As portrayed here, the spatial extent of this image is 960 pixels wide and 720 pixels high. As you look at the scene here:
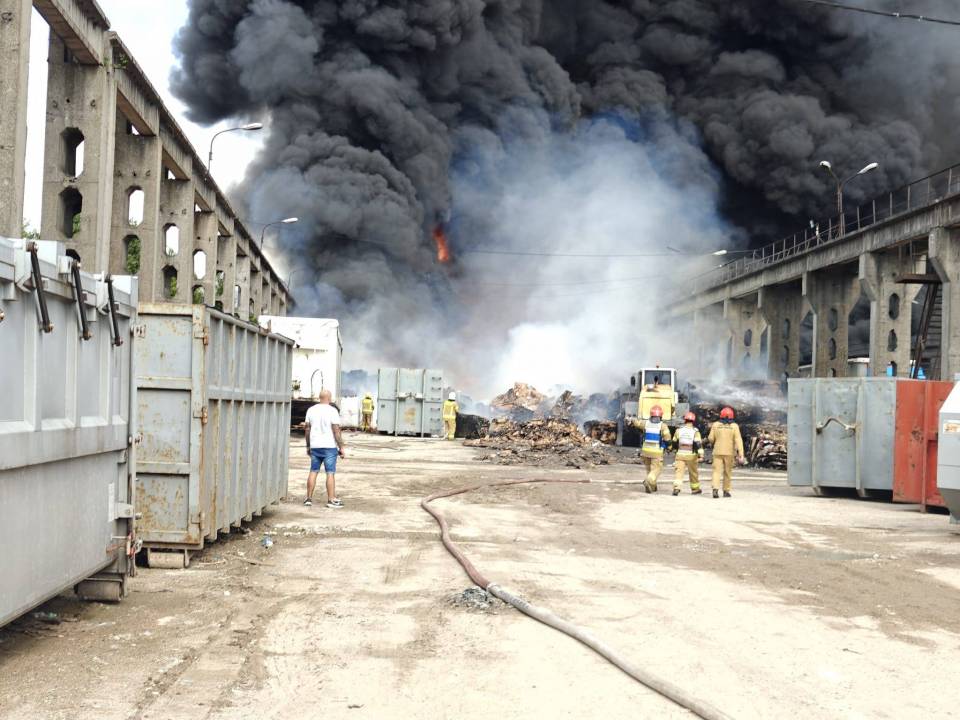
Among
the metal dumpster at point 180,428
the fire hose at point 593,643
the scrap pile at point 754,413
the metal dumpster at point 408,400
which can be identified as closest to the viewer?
the fire hose at point 593,643

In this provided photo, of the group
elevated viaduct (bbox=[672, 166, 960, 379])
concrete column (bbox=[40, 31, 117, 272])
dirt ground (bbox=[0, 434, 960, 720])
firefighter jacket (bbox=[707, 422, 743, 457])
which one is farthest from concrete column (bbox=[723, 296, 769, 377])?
dirt ground (bbox=[0, 434, 960, 720])

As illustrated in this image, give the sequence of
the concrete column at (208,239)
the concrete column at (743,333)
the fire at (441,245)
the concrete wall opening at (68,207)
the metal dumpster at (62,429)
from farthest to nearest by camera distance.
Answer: the fire at (441,245) → the concrete column at (743,333) → the concrete column at (208,239) → the concrete wall opening at (68,207) → the metal dumpster at (62,429)

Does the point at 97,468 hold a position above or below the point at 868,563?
above

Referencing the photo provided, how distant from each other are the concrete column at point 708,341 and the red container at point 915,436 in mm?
44782

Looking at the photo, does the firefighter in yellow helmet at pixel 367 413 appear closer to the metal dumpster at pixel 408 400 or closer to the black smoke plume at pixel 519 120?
the metal dumpster at pixel 408 400

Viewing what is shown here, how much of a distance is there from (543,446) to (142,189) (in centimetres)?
1221

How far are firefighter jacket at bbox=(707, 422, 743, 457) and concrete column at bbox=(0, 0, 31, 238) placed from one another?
10843 millimetres

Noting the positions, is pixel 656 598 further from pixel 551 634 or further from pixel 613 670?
pixel 613 670

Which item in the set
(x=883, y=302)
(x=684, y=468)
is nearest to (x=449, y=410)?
(x=883, y=302)

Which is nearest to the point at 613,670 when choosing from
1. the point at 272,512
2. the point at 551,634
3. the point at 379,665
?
the point at 551,634

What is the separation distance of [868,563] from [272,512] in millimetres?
6422

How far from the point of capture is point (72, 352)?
5.27 metres

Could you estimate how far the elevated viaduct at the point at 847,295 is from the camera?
31188 mm

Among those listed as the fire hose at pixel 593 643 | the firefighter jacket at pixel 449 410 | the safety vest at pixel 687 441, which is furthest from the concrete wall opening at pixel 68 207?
the firefighter jacket at pixel 449 410
